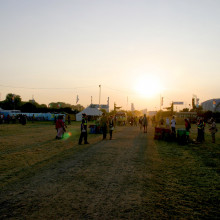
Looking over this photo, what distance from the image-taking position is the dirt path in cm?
355

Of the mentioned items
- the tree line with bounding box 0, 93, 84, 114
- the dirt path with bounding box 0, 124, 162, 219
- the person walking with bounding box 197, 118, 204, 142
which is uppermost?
the tree line with bounding box 0, 93, 84, 114

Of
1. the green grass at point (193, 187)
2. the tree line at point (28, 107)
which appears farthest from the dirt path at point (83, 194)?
the tree line at point (28, 107)

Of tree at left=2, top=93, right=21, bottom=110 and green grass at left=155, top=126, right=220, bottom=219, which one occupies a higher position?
tree at left=2, top=93, right=21, bottom=110

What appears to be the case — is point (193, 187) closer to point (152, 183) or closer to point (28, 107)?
point (152, 183)

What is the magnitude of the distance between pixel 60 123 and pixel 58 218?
1302cm

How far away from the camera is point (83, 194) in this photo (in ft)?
14.5

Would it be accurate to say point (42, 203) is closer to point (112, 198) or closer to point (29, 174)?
point (112, 198)

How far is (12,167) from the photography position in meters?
7.11

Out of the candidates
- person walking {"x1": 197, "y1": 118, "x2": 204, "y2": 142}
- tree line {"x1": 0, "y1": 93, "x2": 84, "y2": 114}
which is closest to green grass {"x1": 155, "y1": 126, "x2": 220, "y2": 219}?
person walking {"x1": 197, "y1": 118, "x2": 204, "y2": 142}

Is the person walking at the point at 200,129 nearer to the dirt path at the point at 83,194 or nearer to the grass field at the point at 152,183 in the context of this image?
the grass field at the point at 152,183

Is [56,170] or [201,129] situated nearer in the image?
[56,170]

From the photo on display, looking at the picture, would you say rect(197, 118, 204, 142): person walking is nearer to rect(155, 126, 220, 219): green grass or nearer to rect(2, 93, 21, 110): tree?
rect(155, 126, 220, 219): green grass

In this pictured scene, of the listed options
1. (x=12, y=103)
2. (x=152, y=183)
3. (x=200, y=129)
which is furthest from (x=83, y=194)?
(x=12, y=103)

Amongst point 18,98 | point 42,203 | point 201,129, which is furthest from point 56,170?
point 18,98
